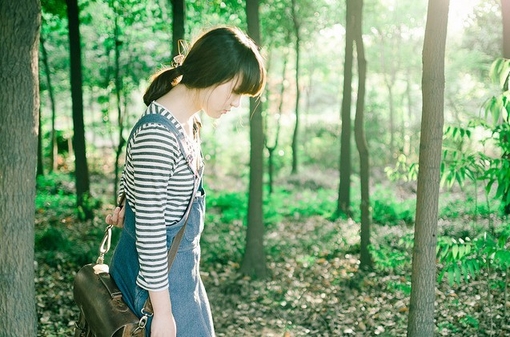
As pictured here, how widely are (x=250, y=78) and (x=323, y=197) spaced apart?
1285 cm

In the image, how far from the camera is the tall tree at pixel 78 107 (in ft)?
31.7

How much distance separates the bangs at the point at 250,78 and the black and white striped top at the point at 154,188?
0.26 m

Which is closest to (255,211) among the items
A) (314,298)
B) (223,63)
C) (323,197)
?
(314,298)

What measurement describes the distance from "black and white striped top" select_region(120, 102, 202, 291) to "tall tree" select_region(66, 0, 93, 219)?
856cm

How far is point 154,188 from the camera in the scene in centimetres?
185

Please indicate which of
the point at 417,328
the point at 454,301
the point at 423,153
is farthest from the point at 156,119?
the point at 454,301

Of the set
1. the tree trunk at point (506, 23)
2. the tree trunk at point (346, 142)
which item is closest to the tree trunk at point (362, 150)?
the tree trunk at point (346, 142)

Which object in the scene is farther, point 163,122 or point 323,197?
point 323,197

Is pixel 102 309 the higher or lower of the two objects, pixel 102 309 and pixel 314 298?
the higher

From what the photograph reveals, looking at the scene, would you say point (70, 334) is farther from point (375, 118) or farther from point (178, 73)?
point (375, 118)

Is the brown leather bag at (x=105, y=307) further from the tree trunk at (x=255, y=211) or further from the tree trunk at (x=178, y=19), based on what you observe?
the tree trunk at (x=178, y=19)

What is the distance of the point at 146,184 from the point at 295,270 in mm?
6192

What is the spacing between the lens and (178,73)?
2.07 metres

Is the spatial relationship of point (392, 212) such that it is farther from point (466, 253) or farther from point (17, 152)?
point (17, 152)
